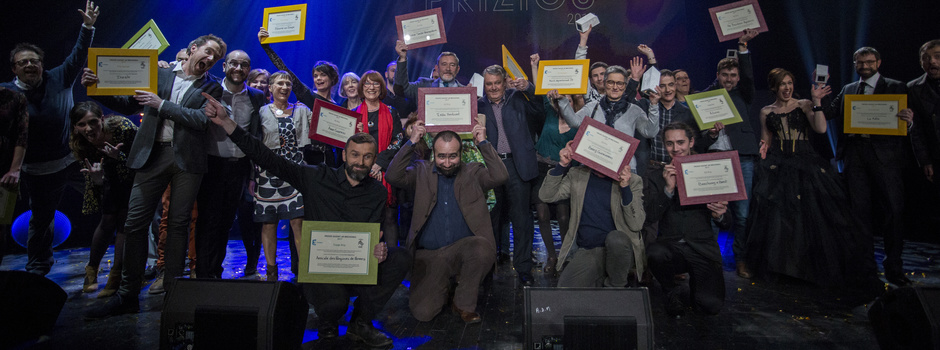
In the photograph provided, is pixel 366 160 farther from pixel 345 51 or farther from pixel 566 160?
pixel 345 51

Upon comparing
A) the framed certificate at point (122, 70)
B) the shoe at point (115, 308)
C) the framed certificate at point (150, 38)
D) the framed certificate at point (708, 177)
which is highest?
the framed certificate at point (150, 38)

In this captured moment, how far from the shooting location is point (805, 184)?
168 inches

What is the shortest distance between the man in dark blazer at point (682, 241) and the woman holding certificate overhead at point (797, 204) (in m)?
1.09

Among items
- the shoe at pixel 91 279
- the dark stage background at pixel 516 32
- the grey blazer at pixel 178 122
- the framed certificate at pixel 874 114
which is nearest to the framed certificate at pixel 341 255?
the grey blazer at pixel 178 122

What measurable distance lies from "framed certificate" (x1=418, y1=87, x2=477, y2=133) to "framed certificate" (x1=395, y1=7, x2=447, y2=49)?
1.07 metres

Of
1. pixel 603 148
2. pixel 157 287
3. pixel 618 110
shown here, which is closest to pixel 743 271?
pixel 618 110

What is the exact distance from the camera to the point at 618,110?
4262 millimetres

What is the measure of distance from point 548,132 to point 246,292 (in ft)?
9.77

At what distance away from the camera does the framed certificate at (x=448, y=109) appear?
3799mm

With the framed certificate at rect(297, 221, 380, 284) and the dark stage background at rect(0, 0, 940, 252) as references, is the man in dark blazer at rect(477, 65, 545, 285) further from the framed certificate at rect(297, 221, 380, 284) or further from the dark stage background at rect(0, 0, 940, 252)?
the dark stage background at rect(0, 0, 940, 252)

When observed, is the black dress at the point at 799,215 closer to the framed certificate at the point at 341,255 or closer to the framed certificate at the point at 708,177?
the framed certificate at the point at 708,177

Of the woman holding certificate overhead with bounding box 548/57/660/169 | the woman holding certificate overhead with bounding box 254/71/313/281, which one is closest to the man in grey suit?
the woman holding certificate overhead with bounding box 254/71/313/281

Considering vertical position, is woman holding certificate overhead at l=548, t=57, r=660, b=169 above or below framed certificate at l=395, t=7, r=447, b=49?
below

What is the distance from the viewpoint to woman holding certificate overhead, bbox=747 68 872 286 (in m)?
4.11
